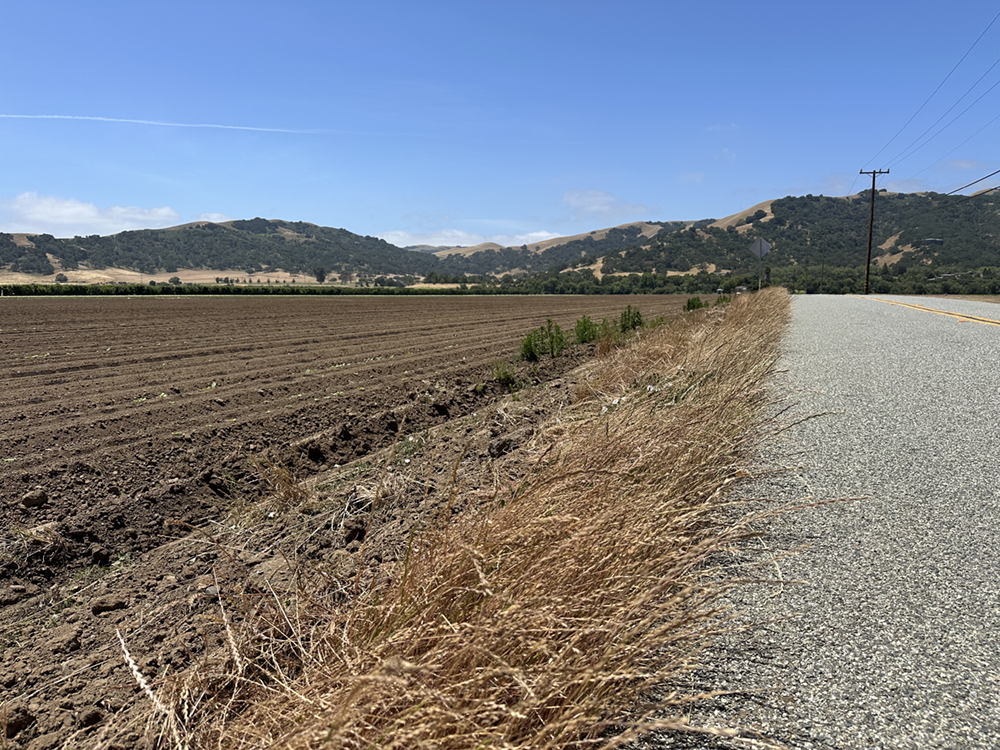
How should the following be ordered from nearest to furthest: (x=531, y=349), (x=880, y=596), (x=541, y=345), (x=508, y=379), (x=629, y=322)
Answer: (x=880, y=596), (x=508, y=379), (x=531, y=349), (x=541, y=345), (x=629, y=322)

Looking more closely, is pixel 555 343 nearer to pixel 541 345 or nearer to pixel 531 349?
pixel 541 345

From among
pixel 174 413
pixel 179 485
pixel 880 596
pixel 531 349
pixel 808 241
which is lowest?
pixel 179 485

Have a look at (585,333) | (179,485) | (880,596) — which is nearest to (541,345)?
(585,333)

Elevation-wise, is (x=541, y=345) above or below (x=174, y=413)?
above

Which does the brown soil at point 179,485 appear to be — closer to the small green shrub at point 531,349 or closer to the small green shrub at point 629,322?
the small green shrub at point 531,349

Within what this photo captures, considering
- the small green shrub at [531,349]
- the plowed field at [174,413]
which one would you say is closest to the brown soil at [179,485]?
the plowed field at [174,413]

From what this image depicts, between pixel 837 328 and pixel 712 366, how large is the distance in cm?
934

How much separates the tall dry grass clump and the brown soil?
375 millimetres

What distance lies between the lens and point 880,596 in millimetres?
2486

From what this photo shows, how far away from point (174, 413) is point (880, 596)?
9.08m

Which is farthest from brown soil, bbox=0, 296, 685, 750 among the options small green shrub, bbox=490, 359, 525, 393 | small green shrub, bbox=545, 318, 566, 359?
small green shrub, bbox=545, 318, 566, 359

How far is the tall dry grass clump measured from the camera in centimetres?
171

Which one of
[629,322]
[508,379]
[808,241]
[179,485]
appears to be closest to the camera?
[179,485]

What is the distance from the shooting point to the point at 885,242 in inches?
4774
